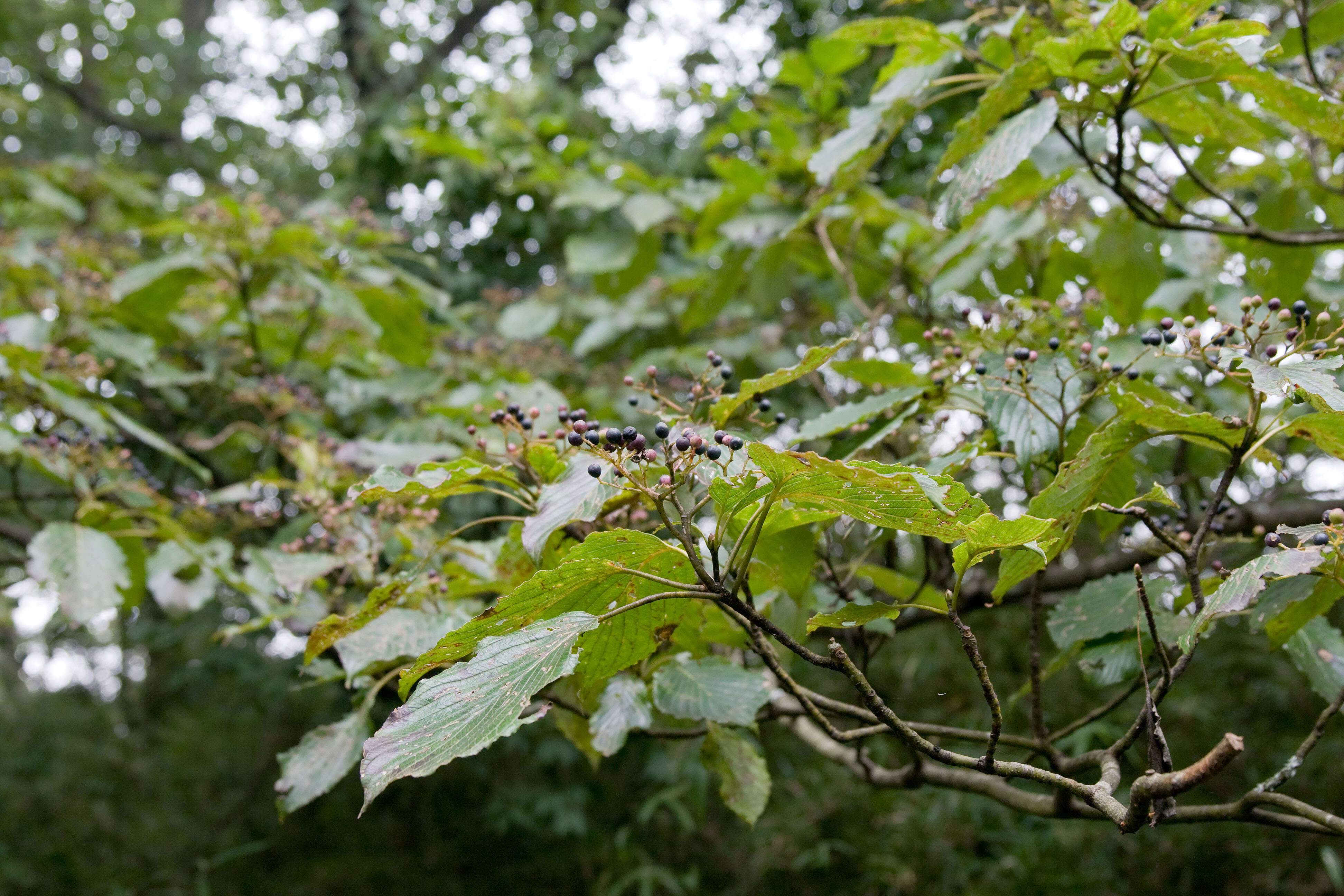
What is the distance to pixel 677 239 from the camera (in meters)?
3.49

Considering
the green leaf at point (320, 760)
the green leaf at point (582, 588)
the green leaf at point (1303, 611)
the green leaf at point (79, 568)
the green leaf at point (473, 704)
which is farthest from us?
the green leaf at point (79, 568)

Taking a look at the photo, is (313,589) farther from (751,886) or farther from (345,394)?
(751,886)

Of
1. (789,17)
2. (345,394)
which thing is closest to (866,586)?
(345,394)

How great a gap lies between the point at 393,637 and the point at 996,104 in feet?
3.97

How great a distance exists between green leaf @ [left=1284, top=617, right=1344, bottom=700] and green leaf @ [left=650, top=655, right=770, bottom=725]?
71cm

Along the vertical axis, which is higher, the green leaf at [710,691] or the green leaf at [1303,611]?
the green leaf at [1303,611]

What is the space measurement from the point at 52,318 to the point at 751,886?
4.07 meters

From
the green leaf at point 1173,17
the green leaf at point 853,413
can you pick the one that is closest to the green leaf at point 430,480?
the green leaf at point 853,413

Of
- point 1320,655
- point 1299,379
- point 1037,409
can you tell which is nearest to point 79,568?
point 1037,409

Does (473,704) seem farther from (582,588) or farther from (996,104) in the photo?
(996,104)

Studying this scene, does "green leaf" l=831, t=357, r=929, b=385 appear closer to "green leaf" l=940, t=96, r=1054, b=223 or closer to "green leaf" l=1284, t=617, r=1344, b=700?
"green leaf" l=940, t=96, r=1054, b=223

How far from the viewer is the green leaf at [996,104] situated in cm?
128

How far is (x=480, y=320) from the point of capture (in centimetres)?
340

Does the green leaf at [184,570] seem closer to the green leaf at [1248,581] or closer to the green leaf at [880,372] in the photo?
the green leaf at [880,372]
